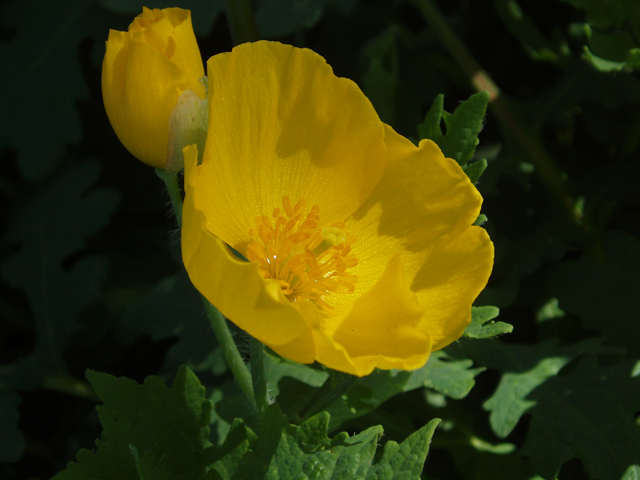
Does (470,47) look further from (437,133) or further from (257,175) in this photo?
(257,175)

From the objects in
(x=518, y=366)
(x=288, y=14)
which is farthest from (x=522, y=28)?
(x=518, y=366)

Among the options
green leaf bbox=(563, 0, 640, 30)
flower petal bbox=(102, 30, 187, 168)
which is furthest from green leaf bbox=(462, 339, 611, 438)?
→ flower petal bbox=(102, 30, 187, 168)

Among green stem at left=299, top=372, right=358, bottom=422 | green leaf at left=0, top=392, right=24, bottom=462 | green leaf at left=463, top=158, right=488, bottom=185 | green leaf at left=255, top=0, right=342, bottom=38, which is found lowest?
green leaf at left=0, top=392, right=24, bottom=462

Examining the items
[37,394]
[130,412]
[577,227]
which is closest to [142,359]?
[37,394]

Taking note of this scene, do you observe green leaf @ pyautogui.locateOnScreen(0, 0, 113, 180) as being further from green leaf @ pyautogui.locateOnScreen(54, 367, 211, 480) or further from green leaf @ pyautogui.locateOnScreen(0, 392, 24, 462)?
green leaf @ pyautogui.locateOnScreen(54, 367, 211, 480)

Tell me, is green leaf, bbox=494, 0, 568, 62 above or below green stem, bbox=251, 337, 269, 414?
above

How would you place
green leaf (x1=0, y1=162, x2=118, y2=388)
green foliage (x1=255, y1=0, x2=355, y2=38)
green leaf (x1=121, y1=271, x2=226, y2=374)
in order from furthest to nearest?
green leaf (x1=0, y1=162, x2=118, y2=388) < green foliage (x1=255, y1=0, x2=355, y2=38) < green leaf (x1=121, y1=271, x2=226, y2=374)
